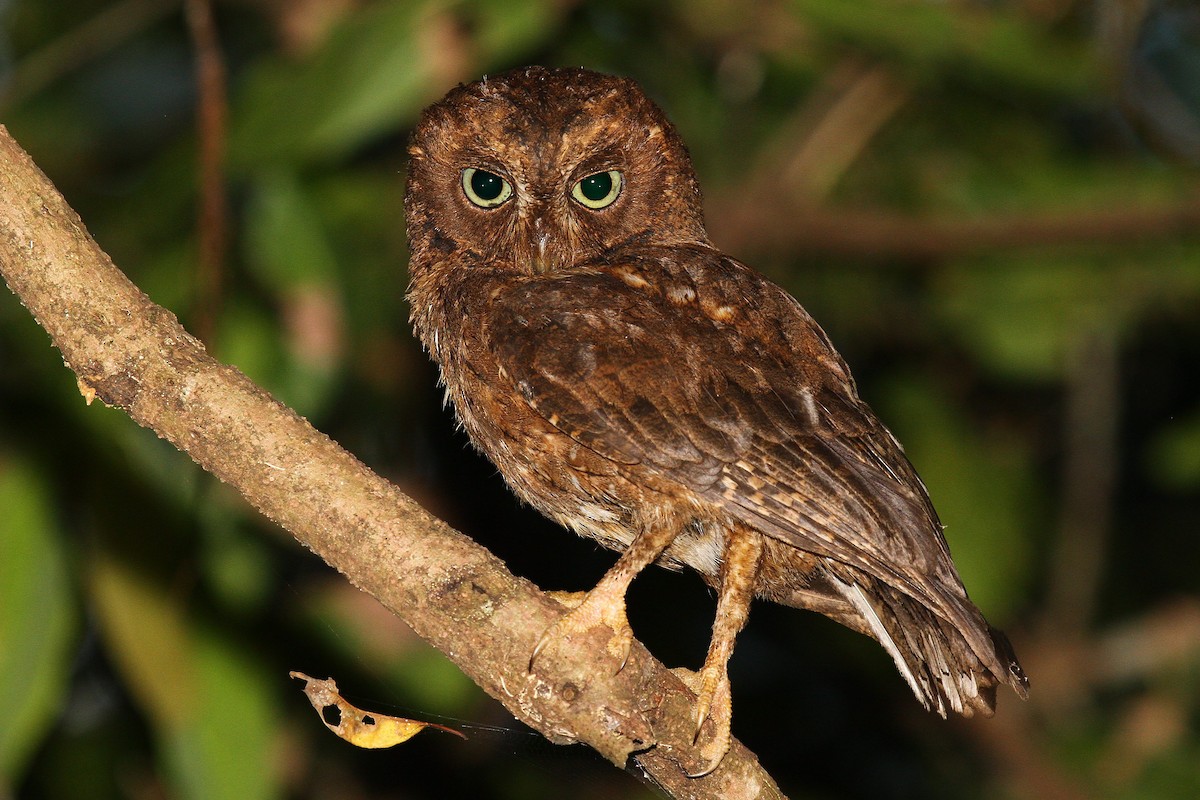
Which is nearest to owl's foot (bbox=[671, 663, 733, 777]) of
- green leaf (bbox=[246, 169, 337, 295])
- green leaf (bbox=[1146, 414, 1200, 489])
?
green leaf (bbox=[246, 169, 337, 295])

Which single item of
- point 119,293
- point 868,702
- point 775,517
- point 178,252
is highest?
point 775,517

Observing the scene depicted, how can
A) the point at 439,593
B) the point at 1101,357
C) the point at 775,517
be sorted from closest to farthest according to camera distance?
the point at 439,593 → the point at 775,517 → the point at 1101,357

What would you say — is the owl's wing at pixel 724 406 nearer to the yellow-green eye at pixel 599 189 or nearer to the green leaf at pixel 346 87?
the yellow-green eye at pixel 599 189

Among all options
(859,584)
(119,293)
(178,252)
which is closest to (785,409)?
(859,584)

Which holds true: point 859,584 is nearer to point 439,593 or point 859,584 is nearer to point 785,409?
point 785,409

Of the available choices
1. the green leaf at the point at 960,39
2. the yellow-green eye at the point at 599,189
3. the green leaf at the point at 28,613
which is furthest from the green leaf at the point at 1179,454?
the green leaf at the point at 28,613

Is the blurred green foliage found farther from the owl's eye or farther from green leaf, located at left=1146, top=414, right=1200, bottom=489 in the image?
the owl's eye
